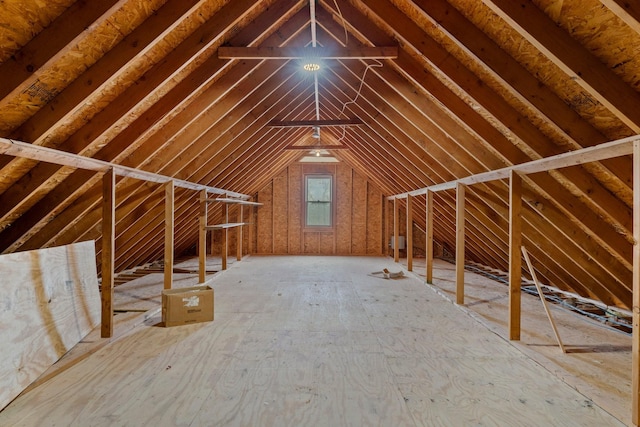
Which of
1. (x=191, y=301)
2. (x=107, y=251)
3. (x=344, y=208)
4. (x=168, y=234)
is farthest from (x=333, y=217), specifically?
(x=107, y=251)

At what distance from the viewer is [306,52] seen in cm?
310

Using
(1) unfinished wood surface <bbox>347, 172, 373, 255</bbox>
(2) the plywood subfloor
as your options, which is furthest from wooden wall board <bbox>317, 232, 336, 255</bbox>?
(2) the plywood subfloor

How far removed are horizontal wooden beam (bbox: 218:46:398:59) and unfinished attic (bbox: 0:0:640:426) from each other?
0.02 metres

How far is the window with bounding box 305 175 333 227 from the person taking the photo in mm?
9352

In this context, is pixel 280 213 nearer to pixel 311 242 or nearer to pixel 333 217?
pixel 311 242

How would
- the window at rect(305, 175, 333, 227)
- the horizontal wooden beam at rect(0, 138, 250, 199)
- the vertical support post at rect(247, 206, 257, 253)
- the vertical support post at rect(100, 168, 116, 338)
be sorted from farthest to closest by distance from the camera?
1. the window at rect(305, 175, 333, 227)
2. the vertical support post at rect(247, 206, 257, 253)
3. the vertical support post at rect(100, 168, 116, 338)
4. the horizontal wooden beam at rect(0, 138, 250, 199)

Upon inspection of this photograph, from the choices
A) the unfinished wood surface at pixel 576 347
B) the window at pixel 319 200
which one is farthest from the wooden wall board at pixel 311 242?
the unfinished wood surface at pixel 576 347

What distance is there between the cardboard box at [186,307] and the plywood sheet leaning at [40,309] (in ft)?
2.28

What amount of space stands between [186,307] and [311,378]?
1.71m

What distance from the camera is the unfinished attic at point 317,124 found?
1.90 meters

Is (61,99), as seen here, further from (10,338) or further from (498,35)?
(498,35)

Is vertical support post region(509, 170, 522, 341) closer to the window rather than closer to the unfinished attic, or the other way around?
the unfinished attic

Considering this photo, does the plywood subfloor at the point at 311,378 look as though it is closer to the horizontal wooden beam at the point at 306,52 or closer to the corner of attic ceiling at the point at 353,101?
the corner of attic ceiling at the point at 353,101

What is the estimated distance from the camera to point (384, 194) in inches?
363
